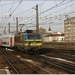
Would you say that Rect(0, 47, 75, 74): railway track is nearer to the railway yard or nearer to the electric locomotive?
the railway yard

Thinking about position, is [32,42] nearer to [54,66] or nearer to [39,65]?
[39,65]

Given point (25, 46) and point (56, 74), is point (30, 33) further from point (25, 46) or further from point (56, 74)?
point (56, 74)

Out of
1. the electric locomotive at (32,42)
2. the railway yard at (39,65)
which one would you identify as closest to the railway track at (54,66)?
the railway yard at (39,65)

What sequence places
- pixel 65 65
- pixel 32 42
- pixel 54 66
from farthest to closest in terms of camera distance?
pixel 32 42 < pixel 65 65 < pixel 54 66

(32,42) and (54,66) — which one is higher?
(32,42)

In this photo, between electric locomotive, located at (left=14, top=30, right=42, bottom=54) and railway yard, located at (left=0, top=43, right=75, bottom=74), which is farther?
electric locomotive, located at (left=14, top=30, right=42, bottom=54)

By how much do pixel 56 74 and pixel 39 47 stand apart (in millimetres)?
15320

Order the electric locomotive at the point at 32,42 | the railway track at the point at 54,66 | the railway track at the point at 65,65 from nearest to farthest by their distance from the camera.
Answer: the railway track at the point at 54,66 → the railway track at the point at 65,65 → the electric locomotive at the point at 32,42

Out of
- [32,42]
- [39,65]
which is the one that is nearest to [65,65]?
[39,65]

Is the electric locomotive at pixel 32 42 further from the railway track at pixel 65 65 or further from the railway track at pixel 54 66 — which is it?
the railway track at pixel 65 65

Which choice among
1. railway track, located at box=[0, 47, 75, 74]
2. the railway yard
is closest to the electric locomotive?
the railway yard

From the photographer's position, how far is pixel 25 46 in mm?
28000

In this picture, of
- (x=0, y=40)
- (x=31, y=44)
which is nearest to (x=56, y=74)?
(x=31, y=44)

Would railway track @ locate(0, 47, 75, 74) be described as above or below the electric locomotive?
below
